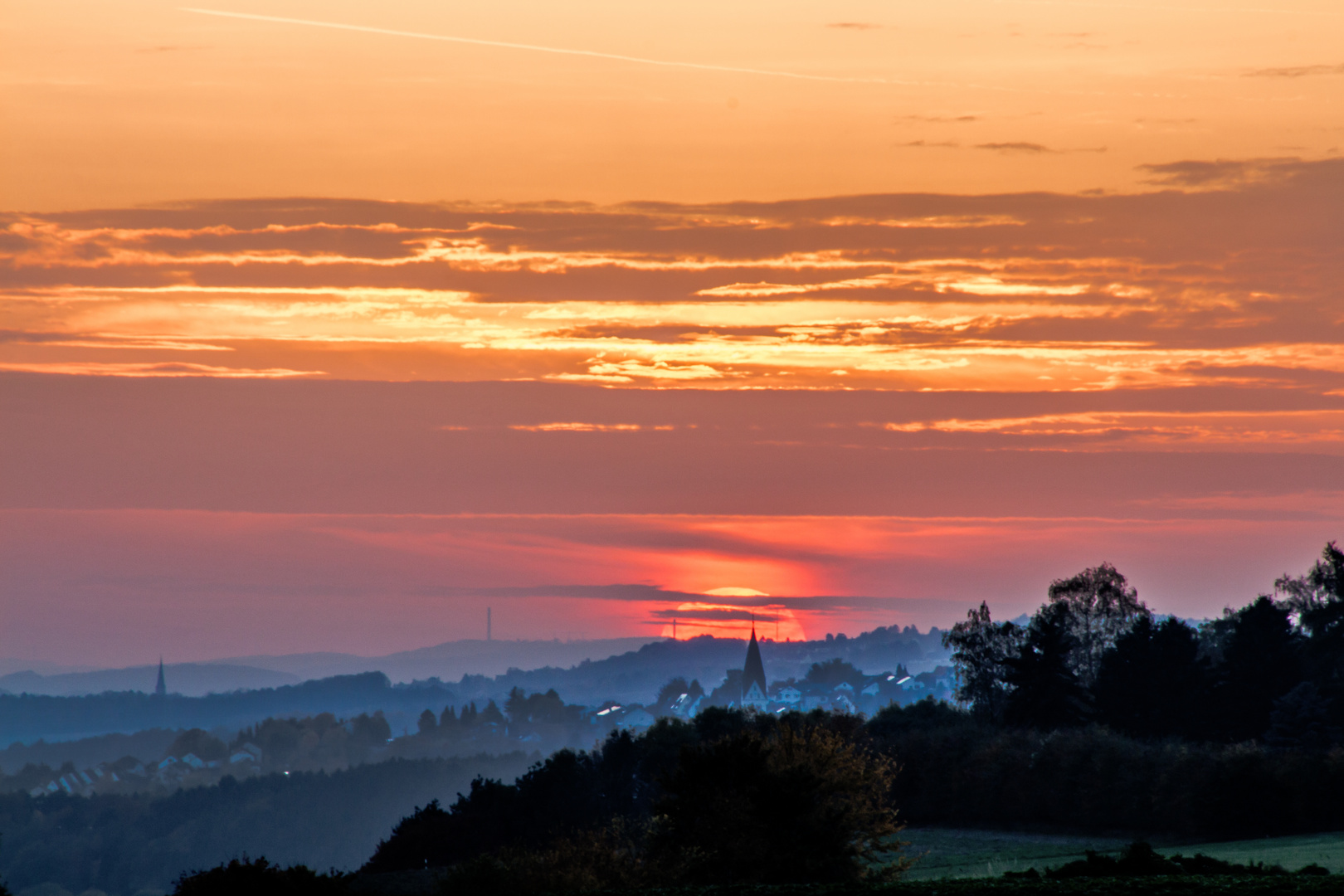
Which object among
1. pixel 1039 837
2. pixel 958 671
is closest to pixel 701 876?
pixel 1039 837

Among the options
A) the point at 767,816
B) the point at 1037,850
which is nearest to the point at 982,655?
the point at 1037,850

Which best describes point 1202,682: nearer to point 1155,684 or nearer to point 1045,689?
point 1155,684

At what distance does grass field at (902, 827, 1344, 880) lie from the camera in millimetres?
52031

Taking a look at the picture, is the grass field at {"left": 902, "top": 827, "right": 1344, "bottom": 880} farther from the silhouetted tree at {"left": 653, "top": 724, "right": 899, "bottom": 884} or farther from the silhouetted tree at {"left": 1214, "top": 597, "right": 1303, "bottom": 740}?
the silhouetted tree at {"left": 1214, "top": 597, "right": 1303, "bottom": 740}

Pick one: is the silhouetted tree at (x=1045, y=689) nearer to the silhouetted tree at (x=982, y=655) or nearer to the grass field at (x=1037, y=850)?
the silhouetted tree at (x=982, y=655)

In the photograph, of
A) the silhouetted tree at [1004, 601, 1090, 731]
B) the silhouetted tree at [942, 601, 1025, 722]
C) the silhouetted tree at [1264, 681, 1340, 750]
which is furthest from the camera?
the silhouetted tree at [942, 601, 1025, 722]

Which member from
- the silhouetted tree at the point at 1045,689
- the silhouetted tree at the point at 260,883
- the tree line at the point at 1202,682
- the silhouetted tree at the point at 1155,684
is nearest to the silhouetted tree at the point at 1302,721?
the tree line at the point at 1202,682

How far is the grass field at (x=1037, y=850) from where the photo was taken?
5203cm

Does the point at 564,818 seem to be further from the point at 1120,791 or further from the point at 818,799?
the point at 818,799

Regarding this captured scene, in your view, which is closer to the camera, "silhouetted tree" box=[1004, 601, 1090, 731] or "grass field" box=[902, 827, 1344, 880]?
"grass field" box=[902, 827, 1344, 880]

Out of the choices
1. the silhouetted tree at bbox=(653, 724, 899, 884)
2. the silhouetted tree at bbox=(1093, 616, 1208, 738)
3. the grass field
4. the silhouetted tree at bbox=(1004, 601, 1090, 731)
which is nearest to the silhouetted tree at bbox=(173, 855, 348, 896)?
the silhouetted tree at bbox=(653, 724, 899, 884)

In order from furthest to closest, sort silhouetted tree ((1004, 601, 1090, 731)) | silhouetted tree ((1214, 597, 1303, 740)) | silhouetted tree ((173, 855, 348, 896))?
silhouetted tree ((1004, 601, 1090, 731)) < silhouetted tree ((1214, 597, 1303, 740)) < silhouetted tree ((173, 855, 348, 896))

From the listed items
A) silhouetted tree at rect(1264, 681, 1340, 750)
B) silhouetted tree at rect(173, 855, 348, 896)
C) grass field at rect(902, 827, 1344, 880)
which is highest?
silhouetted tree at rect(1264, 681, 1340, 750)

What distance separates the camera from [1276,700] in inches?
3381
